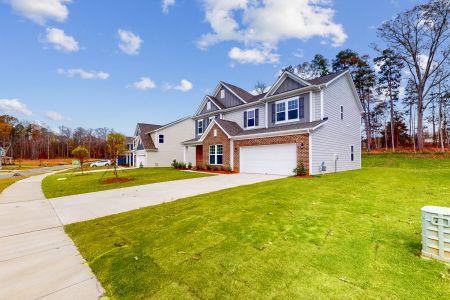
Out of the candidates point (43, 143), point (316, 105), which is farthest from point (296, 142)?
point (43, 143)

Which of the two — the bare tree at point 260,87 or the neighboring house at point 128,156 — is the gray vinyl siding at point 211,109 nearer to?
the bare tree at point 260,87

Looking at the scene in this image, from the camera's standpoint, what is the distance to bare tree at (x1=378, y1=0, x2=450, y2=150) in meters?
22.7

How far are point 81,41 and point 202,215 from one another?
18195mm

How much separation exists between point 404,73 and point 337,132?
2424 centimetres

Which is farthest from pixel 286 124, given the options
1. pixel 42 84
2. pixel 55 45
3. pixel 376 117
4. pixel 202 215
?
pixel 376 117

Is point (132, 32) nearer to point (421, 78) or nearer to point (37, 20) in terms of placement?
point (37, 20)

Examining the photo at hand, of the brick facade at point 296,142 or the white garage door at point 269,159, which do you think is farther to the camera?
the white garage door at point 269,159

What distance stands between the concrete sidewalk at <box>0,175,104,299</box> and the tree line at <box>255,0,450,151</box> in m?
32.7

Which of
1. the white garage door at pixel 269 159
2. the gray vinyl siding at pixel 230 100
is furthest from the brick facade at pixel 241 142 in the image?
the gray vinyl siding at pixel 230 100

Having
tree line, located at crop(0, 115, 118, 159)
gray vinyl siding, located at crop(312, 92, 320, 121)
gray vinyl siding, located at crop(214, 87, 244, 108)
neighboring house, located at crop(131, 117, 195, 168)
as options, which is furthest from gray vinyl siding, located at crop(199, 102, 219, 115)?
tree line, located at crop(0, 115, 118, 159)

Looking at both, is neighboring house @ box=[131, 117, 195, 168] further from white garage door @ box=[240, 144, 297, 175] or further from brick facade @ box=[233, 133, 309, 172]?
brick facade @ box=[233, 133, 309, 172]

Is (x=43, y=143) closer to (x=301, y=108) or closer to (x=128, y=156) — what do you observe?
(x=128, y=156)

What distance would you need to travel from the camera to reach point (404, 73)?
29812mm

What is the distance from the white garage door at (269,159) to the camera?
559 inches
